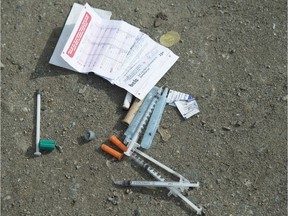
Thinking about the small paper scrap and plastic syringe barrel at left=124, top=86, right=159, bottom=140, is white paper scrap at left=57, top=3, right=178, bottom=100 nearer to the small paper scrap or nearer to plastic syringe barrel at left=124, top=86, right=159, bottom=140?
plastic syringe barrel at left=124, top=86, right=159, bottom=140

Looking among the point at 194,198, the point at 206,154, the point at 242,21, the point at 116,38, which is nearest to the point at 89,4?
the point at 116,38

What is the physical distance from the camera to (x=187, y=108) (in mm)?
3115

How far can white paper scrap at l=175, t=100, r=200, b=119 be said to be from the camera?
10.2 ft

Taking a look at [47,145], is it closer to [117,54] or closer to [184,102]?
[117,54]

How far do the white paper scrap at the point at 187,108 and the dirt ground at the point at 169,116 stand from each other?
42 millimetres

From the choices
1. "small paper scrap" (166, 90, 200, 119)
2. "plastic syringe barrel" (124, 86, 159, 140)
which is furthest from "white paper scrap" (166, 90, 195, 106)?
"plastic syringe barrel" (124, 86, 159, 140)

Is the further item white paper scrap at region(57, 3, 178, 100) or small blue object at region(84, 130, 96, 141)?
white paper scrap at region(57, 3, 178, 100)

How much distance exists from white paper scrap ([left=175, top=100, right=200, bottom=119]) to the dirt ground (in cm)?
4

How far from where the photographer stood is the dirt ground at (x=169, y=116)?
115 inches

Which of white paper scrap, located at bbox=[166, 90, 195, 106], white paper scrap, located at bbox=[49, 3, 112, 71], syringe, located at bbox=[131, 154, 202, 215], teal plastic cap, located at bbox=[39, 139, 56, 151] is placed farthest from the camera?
white paper scrap, located at bbox=[49, 3, 112, 71]

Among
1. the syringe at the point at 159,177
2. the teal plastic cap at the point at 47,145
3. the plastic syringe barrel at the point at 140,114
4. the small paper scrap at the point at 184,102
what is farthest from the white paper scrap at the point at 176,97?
the teal plastic cap at the point at 47,145

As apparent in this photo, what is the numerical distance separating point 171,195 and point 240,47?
1302 mm

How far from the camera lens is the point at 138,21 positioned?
3424 millimetres

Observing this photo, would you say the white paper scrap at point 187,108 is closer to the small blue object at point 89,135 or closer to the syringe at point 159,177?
the syringe at point 159,177
